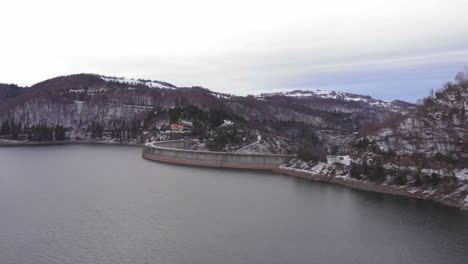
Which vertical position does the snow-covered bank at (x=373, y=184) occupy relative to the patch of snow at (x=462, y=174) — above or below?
below

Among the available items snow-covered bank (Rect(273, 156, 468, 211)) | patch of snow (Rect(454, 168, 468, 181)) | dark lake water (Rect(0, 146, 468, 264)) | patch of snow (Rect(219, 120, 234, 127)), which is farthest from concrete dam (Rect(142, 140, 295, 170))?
patch of snow (Rect(219, 120, 234, 127))

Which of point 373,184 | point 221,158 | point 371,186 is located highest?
point 221,158

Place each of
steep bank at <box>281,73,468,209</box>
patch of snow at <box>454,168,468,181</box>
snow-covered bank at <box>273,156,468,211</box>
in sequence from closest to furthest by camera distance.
→ 1. snow-covered bank at <box>273,156,468,211</box>
2. patch of snow at <box>454,168,468,181</box>
3. steep bank at <box>281,73,468,209</box>

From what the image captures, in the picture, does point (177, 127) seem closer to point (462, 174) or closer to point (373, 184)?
point (373, 184)

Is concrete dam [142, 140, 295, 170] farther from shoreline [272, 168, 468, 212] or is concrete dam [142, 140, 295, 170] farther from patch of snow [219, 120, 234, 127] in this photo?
patch of snow [219, 120, 234, 127]

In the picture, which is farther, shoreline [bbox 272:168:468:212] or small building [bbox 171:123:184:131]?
small building [bbox 171:123:184:131]

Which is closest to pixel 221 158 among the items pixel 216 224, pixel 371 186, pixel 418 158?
pixel 371 186

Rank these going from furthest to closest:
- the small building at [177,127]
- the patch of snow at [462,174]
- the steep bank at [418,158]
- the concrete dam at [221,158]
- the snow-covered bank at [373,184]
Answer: the small building at [177,127]
the concrete dam at [221,158]
the steep bank at [418,158]
the patch of snow at [462,174]
the snow-covered bank at [373,184]

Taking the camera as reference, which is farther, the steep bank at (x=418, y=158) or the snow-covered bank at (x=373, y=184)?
the steep bank at (x=418, y=158)

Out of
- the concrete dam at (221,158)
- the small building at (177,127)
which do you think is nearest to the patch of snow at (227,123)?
the small building at (177,127)

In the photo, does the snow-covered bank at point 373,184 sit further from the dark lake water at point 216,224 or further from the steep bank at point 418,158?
the dark lake water at point 216,224
